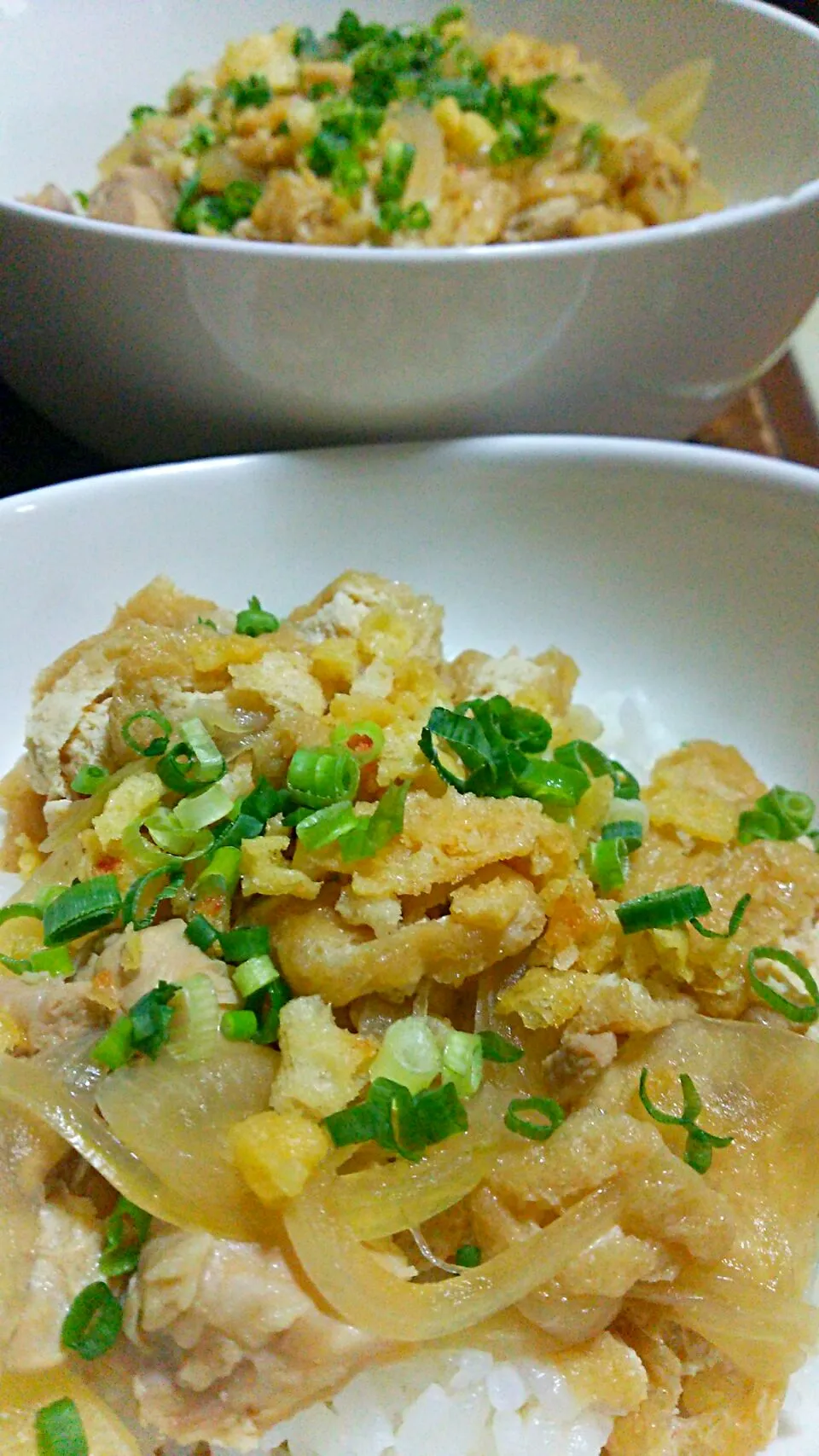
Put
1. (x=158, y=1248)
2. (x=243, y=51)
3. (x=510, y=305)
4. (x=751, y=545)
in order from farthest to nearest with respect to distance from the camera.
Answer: (x=243, y=51), (x=751, y=545), (x=510, y=305), (x=158, y=1248)

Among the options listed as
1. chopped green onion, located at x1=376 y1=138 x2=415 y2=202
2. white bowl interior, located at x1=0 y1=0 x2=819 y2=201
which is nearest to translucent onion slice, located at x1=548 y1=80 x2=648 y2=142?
white bowl interior, located at x1=0 y1=0 x2=819 y2=201

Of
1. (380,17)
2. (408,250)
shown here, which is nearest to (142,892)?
(408,250)

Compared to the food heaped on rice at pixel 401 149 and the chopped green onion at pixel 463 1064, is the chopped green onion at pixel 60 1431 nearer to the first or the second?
the chopped green onion at pixel 463 1064

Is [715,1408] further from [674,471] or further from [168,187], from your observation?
[168,187]

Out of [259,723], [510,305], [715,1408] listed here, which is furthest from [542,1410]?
[510,305]

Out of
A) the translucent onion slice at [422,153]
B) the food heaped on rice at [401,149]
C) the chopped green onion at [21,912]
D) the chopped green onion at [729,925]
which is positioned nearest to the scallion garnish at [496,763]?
the chopped green onion at [729,925]

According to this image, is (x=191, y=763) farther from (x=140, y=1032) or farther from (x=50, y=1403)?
(x=50, y=1403)
